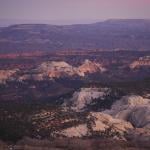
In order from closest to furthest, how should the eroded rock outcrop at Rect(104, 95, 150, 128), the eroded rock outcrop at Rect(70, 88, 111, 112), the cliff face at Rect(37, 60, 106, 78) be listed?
the eroded rock outcrop at Rect(104, 95, 150, 128) → the eroded rock outcrop at Rect(70, 88, 111, 112) → the cliff face at Rect(37, 60, 106, 78)

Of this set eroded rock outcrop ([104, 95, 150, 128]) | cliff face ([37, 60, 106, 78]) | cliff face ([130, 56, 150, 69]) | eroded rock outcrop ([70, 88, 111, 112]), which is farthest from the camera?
cliff face ([130, 56, 150, 69])

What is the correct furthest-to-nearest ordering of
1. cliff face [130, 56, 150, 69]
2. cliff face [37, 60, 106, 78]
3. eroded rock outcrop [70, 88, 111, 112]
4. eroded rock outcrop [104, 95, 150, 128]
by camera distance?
cliff face [130, 56, 150, 69] < cliff face [37, 60, 106, 78] < eroded rock outcrop [70, 88, 111, 112] < eroded rock outcrop [104, 95, 150, 128]

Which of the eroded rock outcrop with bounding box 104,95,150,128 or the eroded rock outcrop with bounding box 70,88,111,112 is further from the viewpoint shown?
the eroded rock outcrop with bounding box 70,88,111,112

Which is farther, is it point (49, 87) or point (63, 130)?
point (49, 87)

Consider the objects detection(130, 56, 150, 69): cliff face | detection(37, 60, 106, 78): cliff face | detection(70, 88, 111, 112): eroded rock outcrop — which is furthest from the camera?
Result: detection(130, 56, 150, 69): cliff face

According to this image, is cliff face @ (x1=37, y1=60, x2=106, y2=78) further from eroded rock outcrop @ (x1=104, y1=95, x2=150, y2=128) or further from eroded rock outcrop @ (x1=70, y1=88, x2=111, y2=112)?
eroded rock outcrop @ (x1=104, y1=95, x2=150, y2=128)

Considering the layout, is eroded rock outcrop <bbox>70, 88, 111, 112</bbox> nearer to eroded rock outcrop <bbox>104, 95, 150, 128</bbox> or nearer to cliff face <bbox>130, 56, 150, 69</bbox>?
eroded rock outcrop <bbox>104, 95, 150, 128</bbox>

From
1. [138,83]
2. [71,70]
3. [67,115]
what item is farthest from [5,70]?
[67,115]

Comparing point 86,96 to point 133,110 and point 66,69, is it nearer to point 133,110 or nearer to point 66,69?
point 133,110

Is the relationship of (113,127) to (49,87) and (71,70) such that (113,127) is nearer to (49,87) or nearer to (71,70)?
(49,87)

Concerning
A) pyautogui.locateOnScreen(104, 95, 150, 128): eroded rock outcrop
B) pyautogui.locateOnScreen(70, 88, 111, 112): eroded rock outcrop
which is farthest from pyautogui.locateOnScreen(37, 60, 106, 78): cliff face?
pyautogui.locateOnScreen(104, 95, 150, 128): eroded rock outcrop

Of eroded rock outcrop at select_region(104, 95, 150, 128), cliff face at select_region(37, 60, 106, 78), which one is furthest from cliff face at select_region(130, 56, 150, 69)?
eroded rock outcrop at select_region(104, 95, 150, 128)
